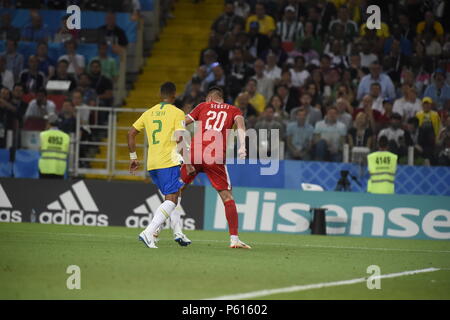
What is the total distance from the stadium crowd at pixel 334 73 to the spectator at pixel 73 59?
9.66 ft

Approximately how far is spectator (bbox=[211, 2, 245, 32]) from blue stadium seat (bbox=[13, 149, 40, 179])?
21.9ft

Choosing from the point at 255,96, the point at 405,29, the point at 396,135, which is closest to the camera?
the point at 396,135

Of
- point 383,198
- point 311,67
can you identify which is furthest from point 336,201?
point 311,67

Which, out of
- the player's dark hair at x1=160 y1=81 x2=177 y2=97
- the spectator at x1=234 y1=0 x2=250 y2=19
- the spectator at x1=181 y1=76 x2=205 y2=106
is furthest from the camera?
the spectator at x1=234 y1=0 x2=250 y2=19

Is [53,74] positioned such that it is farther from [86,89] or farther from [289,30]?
[289,30]

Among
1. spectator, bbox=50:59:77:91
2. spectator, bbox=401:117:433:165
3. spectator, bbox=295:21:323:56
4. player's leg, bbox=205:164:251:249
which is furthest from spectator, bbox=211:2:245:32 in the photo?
player's leg, bbox=205:164:251:249

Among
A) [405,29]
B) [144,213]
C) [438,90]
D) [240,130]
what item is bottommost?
[144,213]

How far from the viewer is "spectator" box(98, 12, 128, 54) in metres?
24.9

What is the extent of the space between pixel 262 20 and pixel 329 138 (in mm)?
5951

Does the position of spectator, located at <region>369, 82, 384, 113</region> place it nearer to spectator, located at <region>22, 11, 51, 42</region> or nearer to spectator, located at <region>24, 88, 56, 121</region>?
spectator, located at <region>24, 88, 56, 121</region>

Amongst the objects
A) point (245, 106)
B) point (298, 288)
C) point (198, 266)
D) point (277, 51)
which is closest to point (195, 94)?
point (245, 106)

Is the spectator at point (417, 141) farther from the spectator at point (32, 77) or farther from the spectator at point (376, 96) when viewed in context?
the spectator at point (32, 77)

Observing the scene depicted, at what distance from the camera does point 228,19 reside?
1012 inches

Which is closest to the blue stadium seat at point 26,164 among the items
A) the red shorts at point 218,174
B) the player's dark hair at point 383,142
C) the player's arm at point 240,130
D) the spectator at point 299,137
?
the spectator at point 299,137
